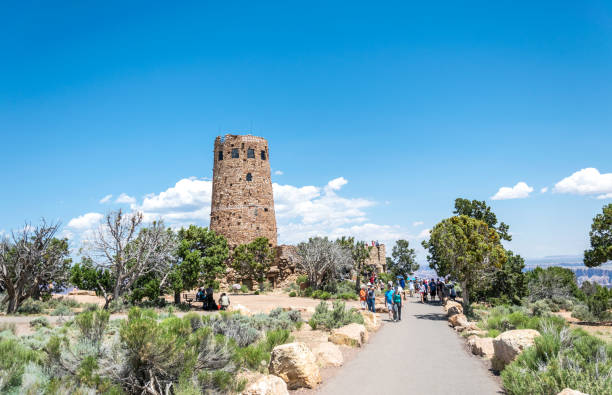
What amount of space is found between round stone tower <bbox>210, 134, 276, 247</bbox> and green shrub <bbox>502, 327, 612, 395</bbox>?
1198 inches

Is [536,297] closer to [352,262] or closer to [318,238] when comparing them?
[352,262]

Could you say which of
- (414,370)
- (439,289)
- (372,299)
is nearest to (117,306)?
(372,299)

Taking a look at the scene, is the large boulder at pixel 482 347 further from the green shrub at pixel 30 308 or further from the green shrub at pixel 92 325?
the green shrub at pixel 30 308

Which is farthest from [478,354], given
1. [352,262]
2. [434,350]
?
[352,262]

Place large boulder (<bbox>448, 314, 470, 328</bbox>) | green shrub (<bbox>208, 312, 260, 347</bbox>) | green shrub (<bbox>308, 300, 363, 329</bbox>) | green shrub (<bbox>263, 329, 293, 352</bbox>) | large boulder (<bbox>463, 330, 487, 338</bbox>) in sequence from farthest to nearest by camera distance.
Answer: large boulder (<bbox>448, 314, 470, 328</bbox>), green shrub (<bbox>308, 300, 363, 329</bbox>), large boulder (<bbox>463, 330, 487, 338</bbox>), green shrub (<bbox>208, 312, 260, 347</bbox>), green shrub (<bbox>263, 329, 293, 352</bbox>)

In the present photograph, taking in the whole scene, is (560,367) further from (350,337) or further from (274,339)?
(274,339)

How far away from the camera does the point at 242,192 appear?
37.0m

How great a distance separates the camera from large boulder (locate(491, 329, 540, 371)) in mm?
8141

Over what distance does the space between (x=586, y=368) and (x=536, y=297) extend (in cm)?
2784

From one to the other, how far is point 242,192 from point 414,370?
29857mm

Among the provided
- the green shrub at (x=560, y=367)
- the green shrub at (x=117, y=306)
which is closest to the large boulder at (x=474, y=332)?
the green shrub at (x=560, y=367)

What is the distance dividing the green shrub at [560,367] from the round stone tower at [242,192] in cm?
3043

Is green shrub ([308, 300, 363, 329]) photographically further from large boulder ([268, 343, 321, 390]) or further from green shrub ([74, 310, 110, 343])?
green shrub ([74, 310, 110, 343])

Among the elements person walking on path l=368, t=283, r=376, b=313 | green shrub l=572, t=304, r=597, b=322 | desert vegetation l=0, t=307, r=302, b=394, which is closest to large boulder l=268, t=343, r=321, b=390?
desert vegetation l=0, t=307, r=302, b=394
